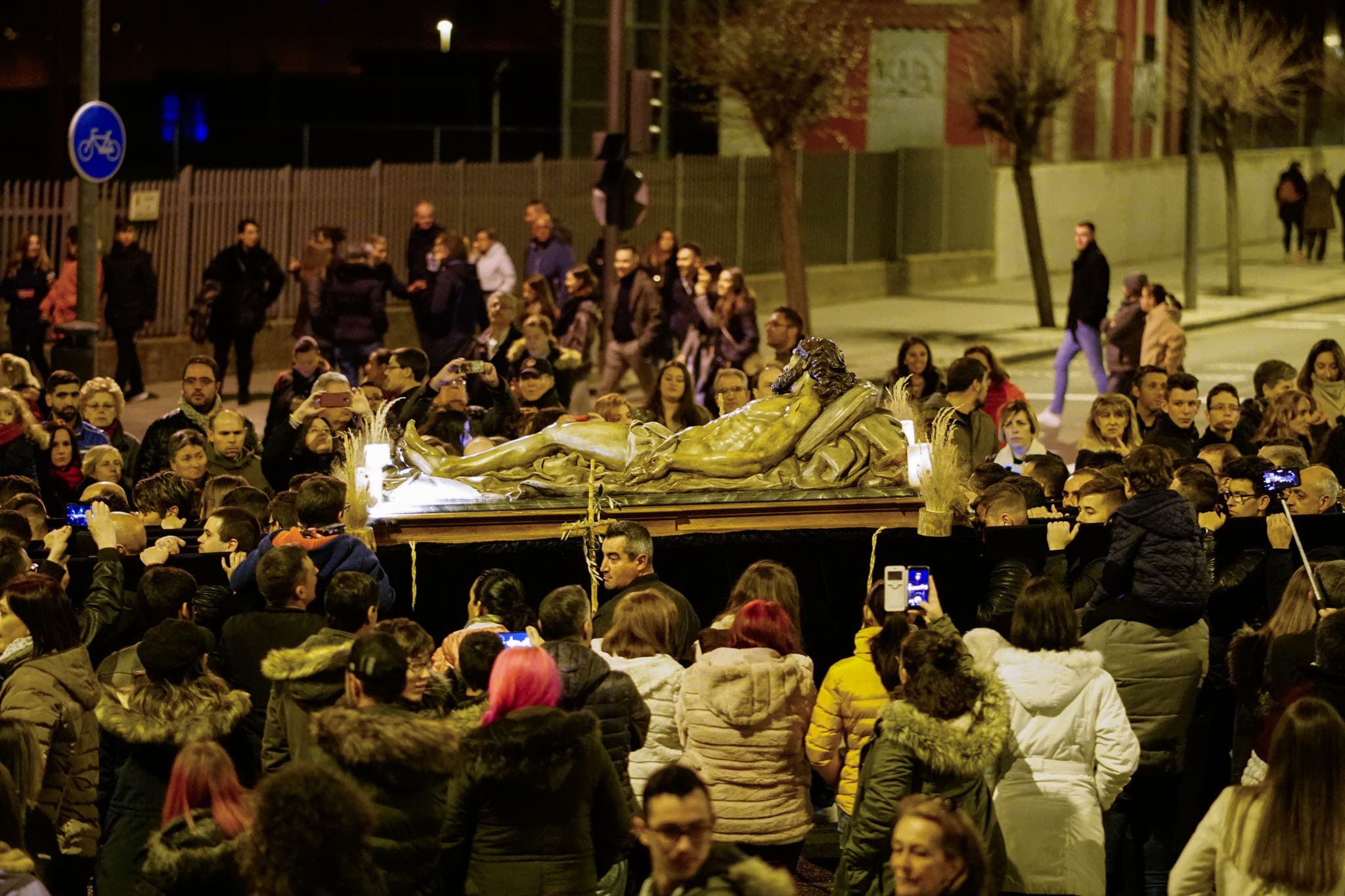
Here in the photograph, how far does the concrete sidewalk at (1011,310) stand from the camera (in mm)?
26109

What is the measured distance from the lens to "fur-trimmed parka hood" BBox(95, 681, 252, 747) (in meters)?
7.16

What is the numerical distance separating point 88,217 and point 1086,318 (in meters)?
8.87

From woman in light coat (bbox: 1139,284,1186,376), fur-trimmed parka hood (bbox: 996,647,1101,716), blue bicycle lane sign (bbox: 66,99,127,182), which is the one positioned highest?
blue bicycle lane sign (bbox: 66,99,127,182)

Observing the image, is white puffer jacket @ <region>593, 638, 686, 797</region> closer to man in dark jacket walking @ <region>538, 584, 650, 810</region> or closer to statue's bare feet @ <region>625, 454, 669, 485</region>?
man in dark jacket walking @ <region>538, 584, 650, 810</region>

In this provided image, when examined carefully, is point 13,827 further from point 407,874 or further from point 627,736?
point 627,736

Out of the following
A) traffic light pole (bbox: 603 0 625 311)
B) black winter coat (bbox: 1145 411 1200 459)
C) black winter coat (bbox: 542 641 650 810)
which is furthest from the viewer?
traffic light pole (bbox: 603 0 625 311)

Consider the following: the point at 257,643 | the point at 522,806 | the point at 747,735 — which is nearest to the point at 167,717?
the point at 257,643

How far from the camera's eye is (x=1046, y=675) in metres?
7.39

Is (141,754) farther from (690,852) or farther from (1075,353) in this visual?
(1075,353)

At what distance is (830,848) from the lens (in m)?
9.05

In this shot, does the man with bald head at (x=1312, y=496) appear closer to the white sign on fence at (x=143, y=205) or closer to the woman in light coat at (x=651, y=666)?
the woman in light coat at (x=651, y=666)

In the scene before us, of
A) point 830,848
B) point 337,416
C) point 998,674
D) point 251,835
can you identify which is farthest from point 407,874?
point 337,416

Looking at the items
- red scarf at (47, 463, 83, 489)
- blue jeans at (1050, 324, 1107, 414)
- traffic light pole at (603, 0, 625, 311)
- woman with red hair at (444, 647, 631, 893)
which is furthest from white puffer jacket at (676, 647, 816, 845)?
blue jeans at (1050, 324, 1107, 414)

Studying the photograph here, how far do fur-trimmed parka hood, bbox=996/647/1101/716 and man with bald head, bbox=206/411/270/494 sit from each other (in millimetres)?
5405
